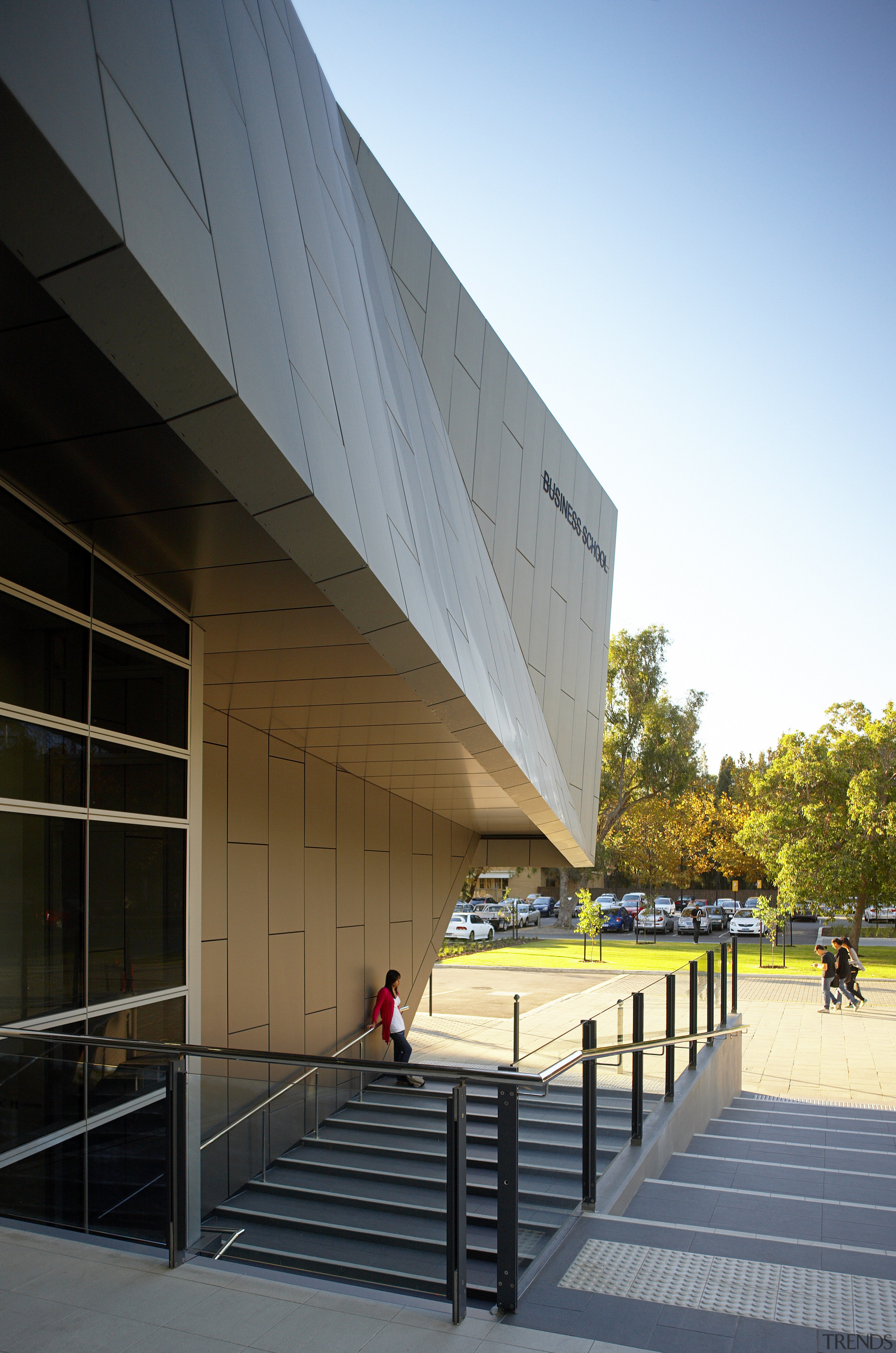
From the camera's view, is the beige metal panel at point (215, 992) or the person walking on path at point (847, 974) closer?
the beige metal panel at point (215, 992)

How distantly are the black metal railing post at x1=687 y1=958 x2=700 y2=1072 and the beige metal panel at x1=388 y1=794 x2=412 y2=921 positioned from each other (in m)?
4.44

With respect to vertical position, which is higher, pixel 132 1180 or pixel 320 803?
pixel 320 803

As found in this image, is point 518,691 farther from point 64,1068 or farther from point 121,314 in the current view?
point 121,314

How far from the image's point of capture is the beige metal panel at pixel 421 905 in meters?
15.1

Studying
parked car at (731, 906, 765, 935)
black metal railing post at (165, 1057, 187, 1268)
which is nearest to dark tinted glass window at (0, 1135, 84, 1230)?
black metal railing post at (165, 1057, 187, 1268)

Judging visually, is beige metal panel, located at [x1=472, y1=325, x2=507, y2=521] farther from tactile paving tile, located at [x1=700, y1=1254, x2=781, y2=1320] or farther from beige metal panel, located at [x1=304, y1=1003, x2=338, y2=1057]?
tactile paving tile, located at [x1=700, y1=1254, x2=781, y2=1320]

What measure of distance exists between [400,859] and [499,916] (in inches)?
1560

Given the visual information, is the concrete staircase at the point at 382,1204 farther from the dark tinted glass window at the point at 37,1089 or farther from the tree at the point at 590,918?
the tree at the point at 590,918

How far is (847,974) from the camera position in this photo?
22.3 metres

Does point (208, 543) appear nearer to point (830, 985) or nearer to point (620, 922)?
point (830, 985)

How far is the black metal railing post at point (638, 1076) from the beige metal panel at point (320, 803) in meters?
4.42

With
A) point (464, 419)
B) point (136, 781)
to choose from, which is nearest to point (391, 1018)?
point (136, 781)

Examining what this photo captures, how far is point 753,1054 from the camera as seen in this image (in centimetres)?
1756

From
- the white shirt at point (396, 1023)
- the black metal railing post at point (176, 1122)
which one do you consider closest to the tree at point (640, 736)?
the white shirt at point (396, 1023)
